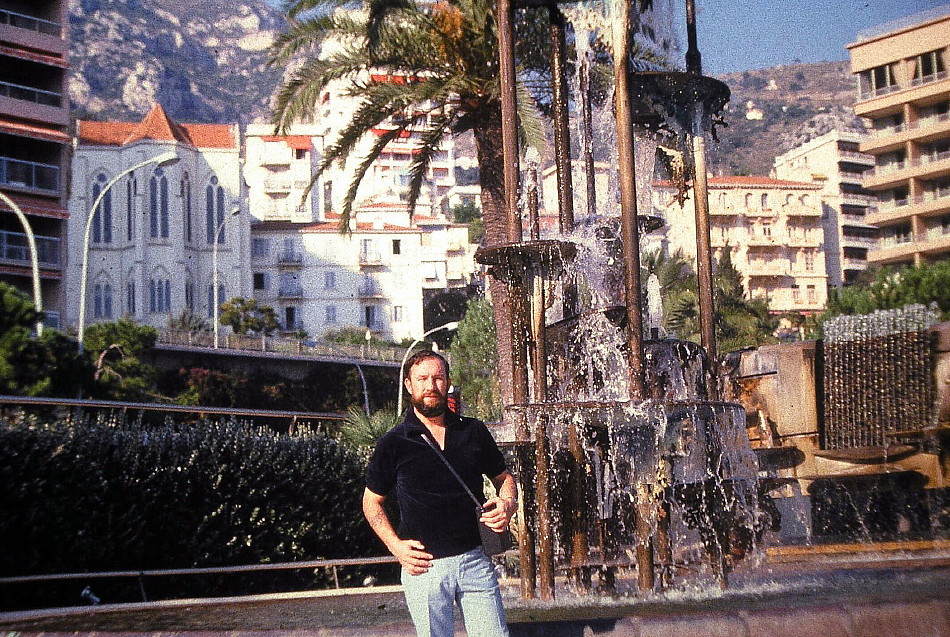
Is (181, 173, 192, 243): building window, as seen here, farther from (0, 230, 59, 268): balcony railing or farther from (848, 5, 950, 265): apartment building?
(848, 5, 950, 265): apartment building

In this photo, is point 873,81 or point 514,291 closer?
point 514,291

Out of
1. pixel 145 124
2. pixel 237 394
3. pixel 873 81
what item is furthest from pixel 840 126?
pixel 237 394

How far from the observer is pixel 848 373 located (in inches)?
715

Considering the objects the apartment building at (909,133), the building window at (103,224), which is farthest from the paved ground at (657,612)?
the building window at (103,224)

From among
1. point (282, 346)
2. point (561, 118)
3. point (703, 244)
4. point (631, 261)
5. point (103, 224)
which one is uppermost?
point (103, 224)

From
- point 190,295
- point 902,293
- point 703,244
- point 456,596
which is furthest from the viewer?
point 190,295

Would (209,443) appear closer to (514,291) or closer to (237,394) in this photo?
(514,291)

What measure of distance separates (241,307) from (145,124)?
60.6 ft

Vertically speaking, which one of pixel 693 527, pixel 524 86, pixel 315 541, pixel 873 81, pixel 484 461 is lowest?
pixel 315 541

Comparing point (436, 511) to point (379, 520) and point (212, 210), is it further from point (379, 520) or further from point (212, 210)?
point (212, 210)

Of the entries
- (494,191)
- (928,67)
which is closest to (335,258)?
(928,67)

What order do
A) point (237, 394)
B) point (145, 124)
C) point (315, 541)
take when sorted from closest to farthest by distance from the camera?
point (315, 541) → point (237, 394) → point (145, 124)

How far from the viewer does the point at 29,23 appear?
50594mm

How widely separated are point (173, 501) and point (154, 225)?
6929cm
